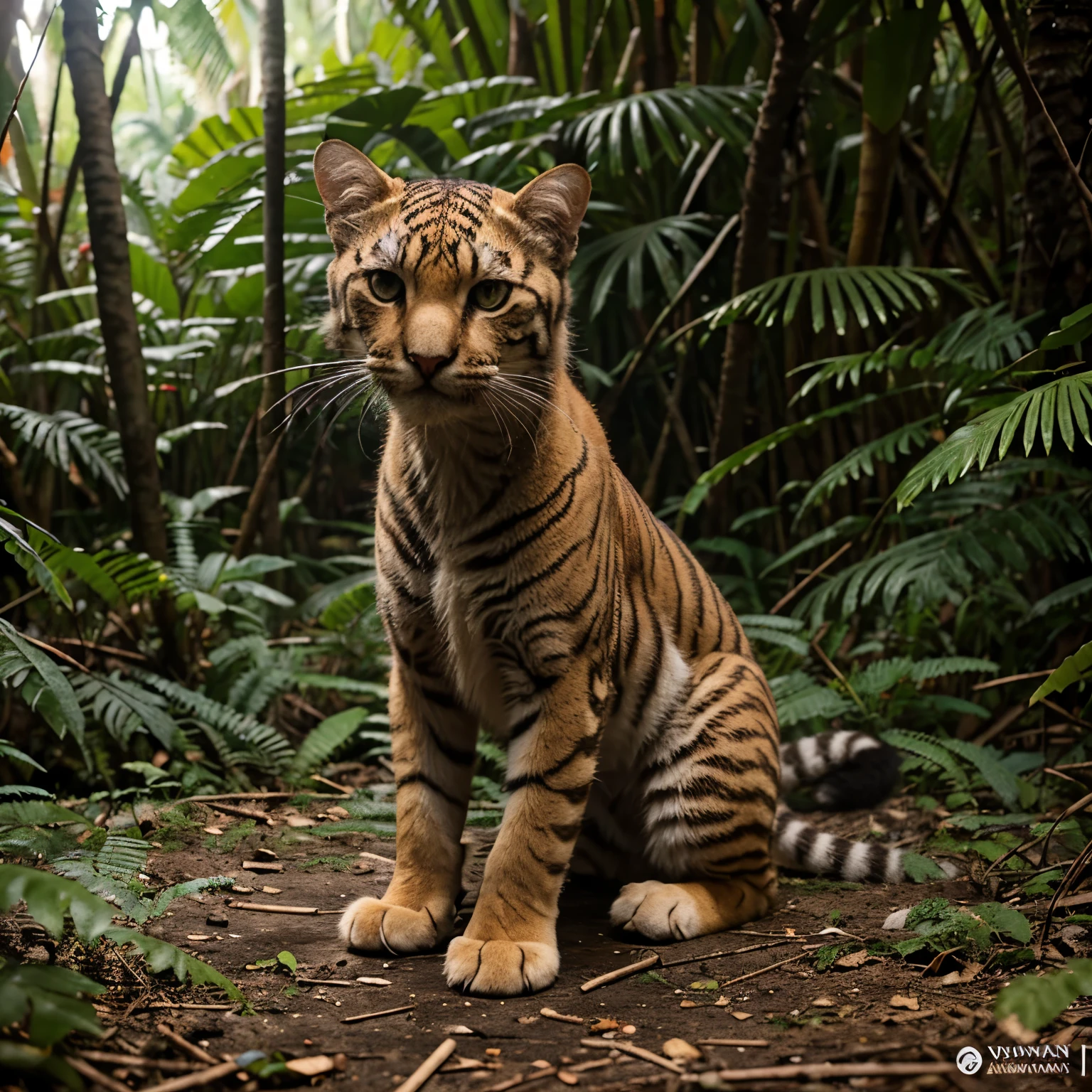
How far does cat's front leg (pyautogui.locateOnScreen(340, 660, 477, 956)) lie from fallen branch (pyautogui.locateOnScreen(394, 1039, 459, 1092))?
534mm

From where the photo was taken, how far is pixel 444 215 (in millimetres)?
2342

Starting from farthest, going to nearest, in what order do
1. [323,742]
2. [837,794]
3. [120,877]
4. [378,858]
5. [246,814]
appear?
[323,742]
[837,794]
[246,814]
[378,858]
[120,877]

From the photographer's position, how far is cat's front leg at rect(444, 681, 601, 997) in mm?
2275

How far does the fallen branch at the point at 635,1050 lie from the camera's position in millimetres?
1714

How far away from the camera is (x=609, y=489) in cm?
275

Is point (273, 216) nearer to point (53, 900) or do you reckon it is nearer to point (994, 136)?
point (53, 900)

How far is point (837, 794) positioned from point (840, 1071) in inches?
77.1

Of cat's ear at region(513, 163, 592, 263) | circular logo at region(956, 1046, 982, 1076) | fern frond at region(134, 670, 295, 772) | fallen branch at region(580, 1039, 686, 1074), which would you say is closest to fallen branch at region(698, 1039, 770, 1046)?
fallen branch at region(580, 1039, 686, 1074)

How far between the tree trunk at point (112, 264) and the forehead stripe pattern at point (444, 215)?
5.42ft

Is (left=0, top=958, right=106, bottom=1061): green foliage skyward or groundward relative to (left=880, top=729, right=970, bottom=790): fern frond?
skyward

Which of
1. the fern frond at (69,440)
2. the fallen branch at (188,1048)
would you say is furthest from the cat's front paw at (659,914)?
the fern frond at (69,440)

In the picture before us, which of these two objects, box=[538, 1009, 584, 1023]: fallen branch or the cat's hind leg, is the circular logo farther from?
the cat's hind leg

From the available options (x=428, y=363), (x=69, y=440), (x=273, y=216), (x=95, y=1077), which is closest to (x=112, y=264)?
(x=273, y=216)

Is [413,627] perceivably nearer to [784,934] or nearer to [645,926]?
[645,926]
